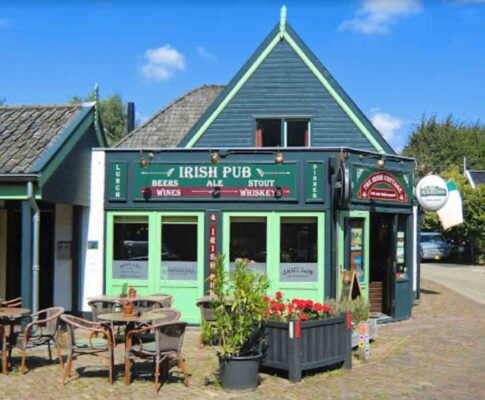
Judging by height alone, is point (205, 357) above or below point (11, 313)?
below

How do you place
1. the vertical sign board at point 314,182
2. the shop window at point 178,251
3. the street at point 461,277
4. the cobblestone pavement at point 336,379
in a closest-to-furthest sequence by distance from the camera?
the cobblestone pavement at point 336,379 → the vertical sign board at point 314,182 → the shop window at point 178,251 → the street at point 461,277


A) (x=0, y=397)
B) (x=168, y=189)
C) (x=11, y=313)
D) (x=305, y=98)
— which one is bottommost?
(x=0, y=397)

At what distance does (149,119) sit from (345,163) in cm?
904

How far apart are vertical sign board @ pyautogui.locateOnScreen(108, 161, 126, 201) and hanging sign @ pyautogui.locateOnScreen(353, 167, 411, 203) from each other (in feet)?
15.7

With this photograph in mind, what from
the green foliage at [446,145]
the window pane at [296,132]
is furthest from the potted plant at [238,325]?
the green foliage at [446,145]

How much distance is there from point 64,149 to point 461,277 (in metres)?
18.4

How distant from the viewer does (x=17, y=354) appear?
1032cm

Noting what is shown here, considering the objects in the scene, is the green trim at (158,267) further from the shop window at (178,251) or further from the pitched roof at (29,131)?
the pitched roof at (29,131)

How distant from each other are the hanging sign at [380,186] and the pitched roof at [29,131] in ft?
19.7

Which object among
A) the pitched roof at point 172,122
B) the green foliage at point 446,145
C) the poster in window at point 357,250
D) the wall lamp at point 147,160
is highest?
the green foliage at point 446,145

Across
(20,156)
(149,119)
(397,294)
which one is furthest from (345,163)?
(149,119)

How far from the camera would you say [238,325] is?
26.6ft

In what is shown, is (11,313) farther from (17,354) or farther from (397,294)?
(397,294)

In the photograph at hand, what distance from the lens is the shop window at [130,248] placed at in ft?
44.8
